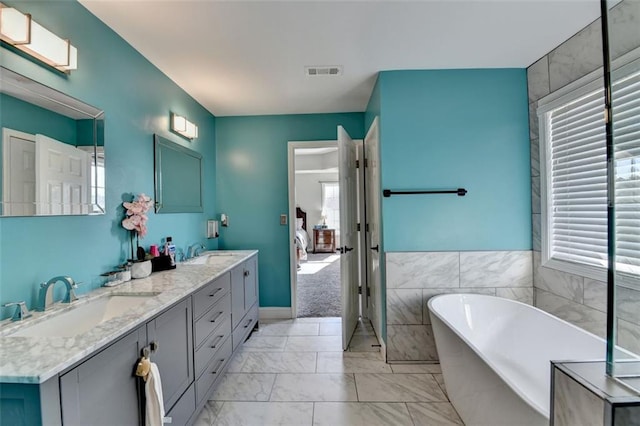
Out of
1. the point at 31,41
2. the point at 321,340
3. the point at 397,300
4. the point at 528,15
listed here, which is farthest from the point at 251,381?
the point at 528,15

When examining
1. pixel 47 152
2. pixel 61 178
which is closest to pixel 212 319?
pixel 61 178

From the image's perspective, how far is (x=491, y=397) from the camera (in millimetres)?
1384

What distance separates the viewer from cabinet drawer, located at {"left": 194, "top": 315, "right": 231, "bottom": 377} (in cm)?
175

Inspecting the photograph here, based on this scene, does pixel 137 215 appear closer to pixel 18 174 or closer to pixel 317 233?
pixel 18 174

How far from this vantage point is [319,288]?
4637 mm

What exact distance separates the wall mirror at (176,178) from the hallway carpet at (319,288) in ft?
6.34

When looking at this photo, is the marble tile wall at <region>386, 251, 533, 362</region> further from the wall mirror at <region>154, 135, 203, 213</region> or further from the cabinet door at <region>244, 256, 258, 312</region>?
the wall mirror at <region>154, 135, 203, 213</region>

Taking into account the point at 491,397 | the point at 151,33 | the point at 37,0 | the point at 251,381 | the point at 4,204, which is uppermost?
the point at 151,33

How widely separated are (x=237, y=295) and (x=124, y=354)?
139 centimetres

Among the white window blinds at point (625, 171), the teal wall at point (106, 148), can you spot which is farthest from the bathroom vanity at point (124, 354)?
the white window blinds at point (625, 171)

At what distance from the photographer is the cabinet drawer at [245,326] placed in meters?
2.46

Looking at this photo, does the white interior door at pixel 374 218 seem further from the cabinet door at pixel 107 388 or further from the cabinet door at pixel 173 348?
the cabinet door at pixel 107 388

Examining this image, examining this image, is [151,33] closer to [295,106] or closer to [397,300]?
[295,106]

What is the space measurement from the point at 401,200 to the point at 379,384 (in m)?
1.47
